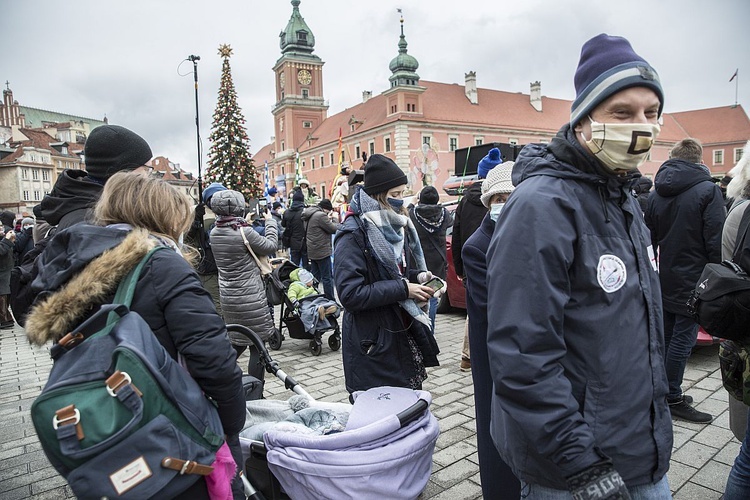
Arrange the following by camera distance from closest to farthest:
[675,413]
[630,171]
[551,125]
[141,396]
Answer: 1. [141,396]
2. [630,171]
3. [675,413]
4. [551,125]

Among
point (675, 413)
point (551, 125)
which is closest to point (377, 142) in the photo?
point (551, 125)

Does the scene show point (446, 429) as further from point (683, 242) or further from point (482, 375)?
point (683, 242)

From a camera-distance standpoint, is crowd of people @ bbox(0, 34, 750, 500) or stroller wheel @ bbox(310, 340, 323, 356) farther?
stroller wheel @ bbox(310, 340, 323, 356)

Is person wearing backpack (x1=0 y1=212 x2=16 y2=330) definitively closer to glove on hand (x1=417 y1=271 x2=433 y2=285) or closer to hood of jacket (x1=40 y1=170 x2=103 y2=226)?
hood of jacket (x1=40 y1=170 x2=103 y2=226)

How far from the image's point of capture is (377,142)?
64.2m

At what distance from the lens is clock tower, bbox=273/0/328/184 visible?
272ft

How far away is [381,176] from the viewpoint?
337cm

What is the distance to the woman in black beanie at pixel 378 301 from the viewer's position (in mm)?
3098

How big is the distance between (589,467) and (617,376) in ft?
1.00

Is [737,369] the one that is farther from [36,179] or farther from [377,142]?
[36,179]

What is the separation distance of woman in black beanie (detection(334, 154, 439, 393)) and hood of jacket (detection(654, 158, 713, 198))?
2.78 m

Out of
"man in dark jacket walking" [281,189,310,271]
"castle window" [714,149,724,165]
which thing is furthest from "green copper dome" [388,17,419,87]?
"man in dark jacket walking" [281,189,310,271]

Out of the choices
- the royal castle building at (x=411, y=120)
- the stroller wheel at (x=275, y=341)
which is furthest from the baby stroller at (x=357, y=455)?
the royal castle building at (x=411, y=120)

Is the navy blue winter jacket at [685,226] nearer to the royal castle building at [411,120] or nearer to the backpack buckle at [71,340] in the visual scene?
the backpack buckle at [71,340]
